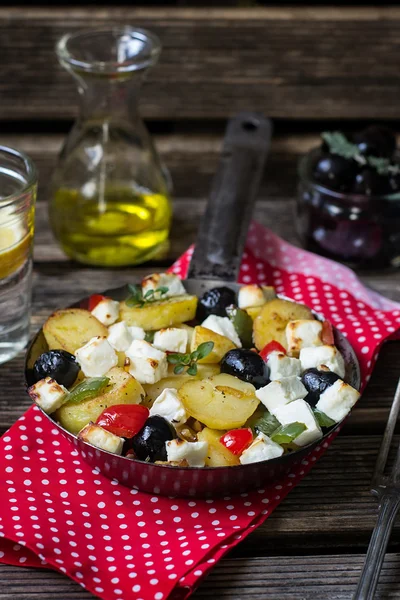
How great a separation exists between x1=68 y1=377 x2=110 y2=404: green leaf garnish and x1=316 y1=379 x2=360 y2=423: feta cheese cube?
0.73 ft

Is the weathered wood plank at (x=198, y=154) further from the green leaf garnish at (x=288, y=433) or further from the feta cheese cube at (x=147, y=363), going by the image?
the green leaf garnish at (x=288, y=433)

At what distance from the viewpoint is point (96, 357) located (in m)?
0.98

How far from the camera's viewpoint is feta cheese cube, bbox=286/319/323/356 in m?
1.04

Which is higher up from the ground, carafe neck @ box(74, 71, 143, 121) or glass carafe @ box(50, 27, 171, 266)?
carafe neck @ box(74, 71, 143, 121)

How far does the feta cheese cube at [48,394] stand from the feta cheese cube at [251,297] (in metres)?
0.29

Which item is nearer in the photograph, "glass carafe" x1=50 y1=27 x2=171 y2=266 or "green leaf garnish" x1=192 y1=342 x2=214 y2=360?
"green leaf garnish" x1=192 y1=342 x2=214 y2=360

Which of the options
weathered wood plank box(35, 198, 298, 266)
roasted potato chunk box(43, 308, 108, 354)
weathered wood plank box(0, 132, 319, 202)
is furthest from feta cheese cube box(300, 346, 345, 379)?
weathered wood plank box(0, 132, 319, 202)

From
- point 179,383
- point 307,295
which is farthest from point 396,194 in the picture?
point 179,383

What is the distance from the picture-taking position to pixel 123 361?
102cm

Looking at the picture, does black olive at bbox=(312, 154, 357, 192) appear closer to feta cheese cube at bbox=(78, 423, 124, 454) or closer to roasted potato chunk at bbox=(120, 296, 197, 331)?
roasted potato chunk at bbox=(120, 296, 197, 331)

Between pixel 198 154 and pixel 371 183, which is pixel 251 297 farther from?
pixel 198 154

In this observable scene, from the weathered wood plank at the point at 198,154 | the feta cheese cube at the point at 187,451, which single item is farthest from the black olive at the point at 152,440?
the weathered wood plank at the point at 198,154

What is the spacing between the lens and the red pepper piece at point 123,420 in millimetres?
896

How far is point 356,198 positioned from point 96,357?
0.55 metres
